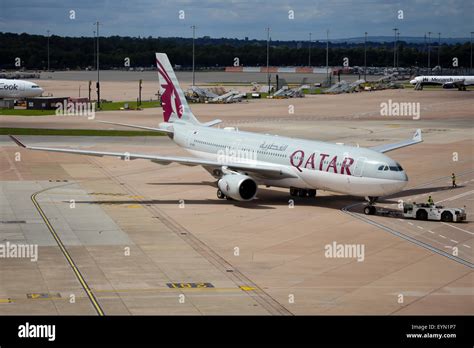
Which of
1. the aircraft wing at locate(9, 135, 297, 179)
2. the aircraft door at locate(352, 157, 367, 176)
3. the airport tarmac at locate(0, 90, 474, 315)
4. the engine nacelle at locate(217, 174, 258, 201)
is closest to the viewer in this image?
the airport tarmac at locate(0, 90, 474, 315)

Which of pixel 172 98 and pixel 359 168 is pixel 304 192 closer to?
pixel 359 168

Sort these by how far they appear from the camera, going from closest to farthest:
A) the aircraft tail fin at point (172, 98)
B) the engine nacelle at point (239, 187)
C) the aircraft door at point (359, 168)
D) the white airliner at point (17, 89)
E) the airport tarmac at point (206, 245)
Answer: the airport tarmac at point (206, 245) < the aircraft door at point (359, 168) < the engine nacelle at point (239, 187) < the aircraft tail fin at point (172, 98) < the white airliner at point (17, 89)

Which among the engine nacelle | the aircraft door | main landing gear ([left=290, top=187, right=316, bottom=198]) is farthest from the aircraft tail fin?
the aircraft door

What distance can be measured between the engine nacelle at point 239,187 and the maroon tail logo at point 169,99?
1652cm

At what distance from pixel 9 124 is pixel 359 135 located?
49748 mm

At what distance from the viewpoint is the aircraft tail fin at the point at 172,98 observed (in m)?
77.4

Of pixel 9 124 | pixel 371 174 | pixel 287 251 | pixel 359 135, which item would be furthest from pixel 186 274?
pixel 9 124

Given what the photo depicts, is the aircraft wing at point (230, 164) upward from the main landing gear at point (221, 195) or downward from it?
upward

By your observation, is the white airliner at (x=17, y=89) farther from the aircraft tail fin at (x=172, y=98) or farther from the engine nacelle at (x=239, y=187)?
the engine nacelle at (x=239, y=187)

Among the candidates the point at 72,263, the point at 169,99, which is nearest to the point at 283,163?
the point at 169,99

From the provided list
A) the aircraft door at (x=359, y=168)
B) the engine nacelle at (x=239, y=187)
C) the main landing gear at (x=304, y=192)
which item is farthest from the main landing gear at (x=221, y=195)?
the aircraft door at (x=359, y=168)

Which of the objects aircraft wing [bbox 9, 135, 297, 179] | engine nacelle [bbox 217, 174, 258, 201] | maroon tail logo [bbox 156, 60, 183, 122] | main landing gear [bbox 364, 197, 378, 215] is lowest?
main landing gear [bbox 364, 197, 378, 215]

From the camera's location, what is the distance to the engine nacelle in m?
61.8

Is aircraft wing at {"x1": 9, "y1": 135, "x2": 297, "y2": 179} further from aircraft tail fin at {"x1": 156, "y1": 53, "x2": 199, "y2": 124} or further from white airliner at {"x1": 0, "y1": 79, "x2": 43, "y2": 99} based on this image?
white airliner at {"x1": 0, "y1": 79, "x2": 43, "y2": 99}
